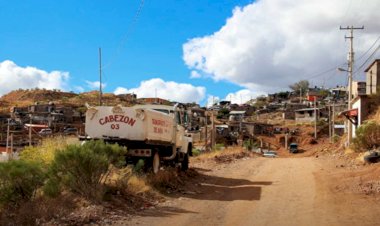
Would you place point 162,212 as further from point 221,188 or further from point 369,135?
point 369,135

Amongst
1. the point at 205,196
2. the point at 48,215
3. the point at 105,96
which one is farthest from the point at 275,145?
the point at 48,215

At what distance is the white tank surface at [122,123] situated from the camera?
637 inches

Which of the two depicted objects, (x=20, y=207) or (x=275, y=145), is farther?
(x=275, y=145)

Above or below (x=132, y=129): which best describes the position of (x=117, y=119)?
above

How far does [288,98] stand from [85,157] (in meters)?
152

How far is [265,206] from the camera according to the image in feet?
42.9

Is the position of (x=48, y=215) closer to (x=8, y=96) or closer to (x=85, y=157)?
(x=85, y=157)

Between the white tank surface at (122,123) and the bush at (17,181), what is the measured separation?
223 inches

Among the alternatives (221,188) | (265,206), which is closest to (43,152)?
(221,188)

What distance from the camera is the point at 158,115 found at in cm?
1727

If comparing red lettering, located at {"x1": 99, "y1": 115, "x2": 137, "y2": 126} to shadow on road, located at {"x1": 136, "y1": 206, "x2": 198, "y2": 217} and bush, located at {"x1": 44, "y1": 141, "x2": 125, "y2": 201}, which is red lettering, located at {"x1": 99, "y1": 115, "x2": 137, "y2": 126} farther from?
shadow on road, located at {"x1": 136, "y1": 206, "x2": 198, "y2": 217}

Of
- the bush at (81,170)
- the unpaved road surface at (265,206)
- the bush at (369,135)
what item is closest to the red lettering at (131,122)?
the unpaved road surface at (265,206)

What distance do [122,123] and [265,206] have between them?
558cm

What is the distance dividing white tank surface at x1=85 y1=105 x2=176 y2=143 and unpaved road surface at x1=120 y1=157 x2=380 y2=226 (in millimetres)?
2418
